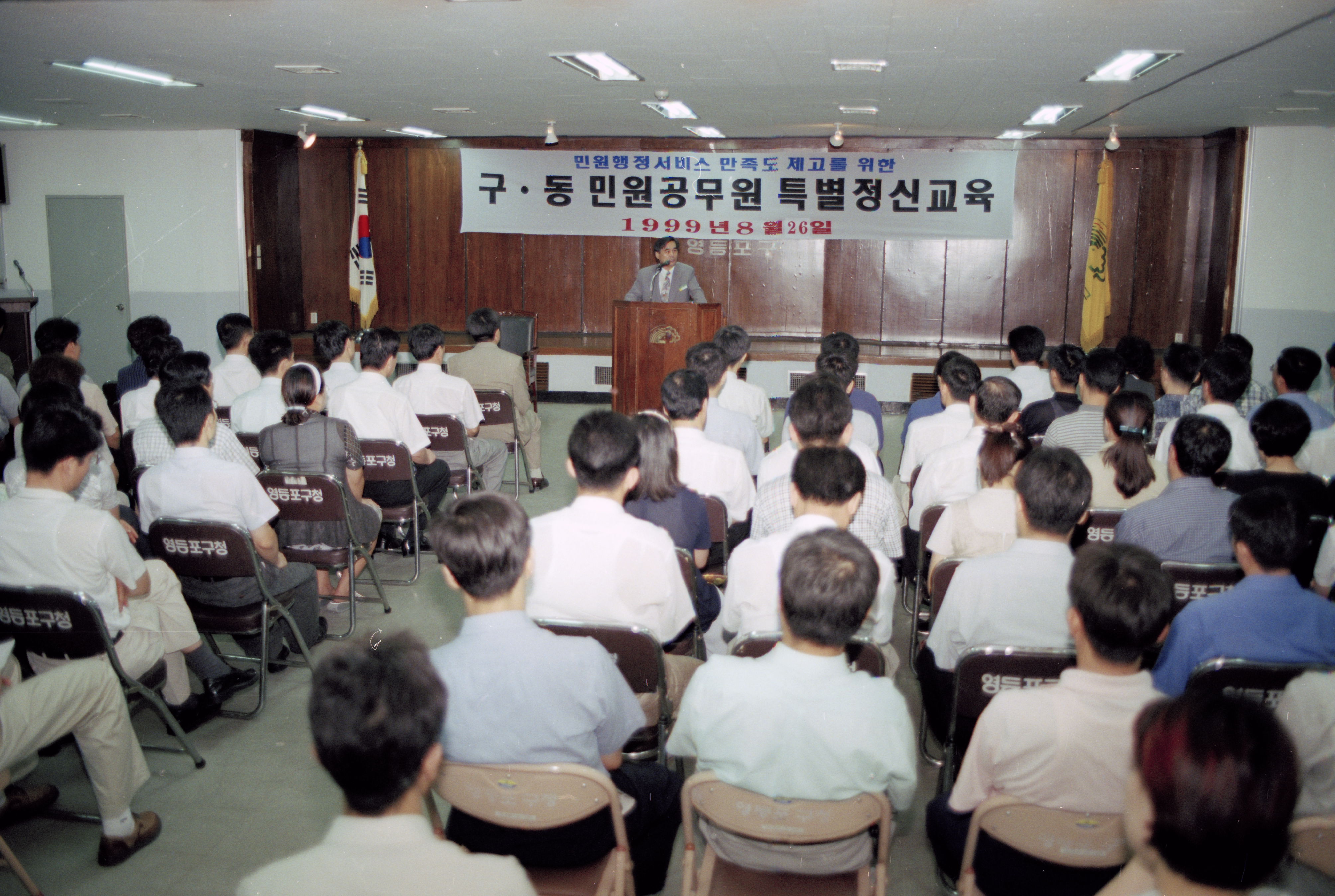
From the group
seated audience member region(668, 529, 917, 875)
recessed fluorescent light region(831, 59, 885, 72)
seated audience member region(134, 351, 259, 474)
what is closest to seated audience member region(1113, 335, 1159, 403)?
recessed fluorescent light region(831, 59, 885, 72)

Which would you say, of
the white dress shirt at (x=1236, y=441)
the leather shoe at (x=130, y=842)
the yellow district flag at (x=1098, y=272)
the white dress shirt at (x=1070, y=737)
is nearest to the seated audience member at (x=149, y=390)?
the leather shoe at (x=130, y=842)

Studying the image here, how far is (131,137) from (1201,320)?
1076cm

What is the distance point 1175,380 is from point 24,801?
5.36 m

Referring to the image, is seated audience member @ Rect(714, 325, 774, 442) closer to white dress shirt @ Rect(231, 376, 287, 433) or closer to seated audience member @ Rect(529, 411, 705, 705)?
white dress shirt @ Rect(231, 376, 287, 433)

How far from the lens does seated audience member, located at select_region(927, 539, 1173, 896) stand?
6.15ft

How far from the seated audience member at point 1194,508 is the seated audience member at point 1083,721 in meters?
1.36

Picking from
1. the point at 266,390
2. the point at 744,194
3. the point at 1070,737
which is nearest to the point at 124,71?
the point at 266,390

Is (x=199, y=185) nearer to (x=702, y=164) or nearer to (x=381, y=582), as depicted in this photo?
(x=702, y=164)

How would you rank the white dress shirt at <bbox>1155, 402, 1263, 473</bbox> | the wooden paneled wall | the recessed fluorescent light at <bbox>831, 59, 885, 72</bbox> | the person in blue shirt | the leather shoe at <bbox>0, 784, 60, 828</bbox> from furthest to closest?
the wooden paneled wall, the recessed fluorescent light at <bbox>831, 59, 885, 72</bbox>, the white dress shirt at <bbox>1155, 402, 1263, 473</bbox>, the leather shoe at <bbox>0, 784, 60, 828</bbox>, the person in blue shirt

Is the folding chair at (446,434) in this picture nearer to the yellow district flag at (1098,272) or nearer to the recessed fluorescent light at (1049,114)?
the recessed fluorescent light at (1049,114)

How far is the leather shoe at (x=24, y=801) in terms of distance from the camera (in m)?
2.94

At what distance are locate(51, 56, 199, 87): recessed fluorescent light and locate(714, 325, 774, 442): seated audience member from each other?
12.3ft

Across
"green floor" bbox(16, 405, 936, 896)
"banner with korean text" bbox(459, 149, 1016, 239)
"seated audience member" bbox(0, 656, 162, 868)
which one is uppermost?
"banner with korean text" bbox(459, 149, 1016, 239)

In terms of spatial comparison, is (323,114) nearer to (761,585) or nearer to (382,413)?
(382,413)
